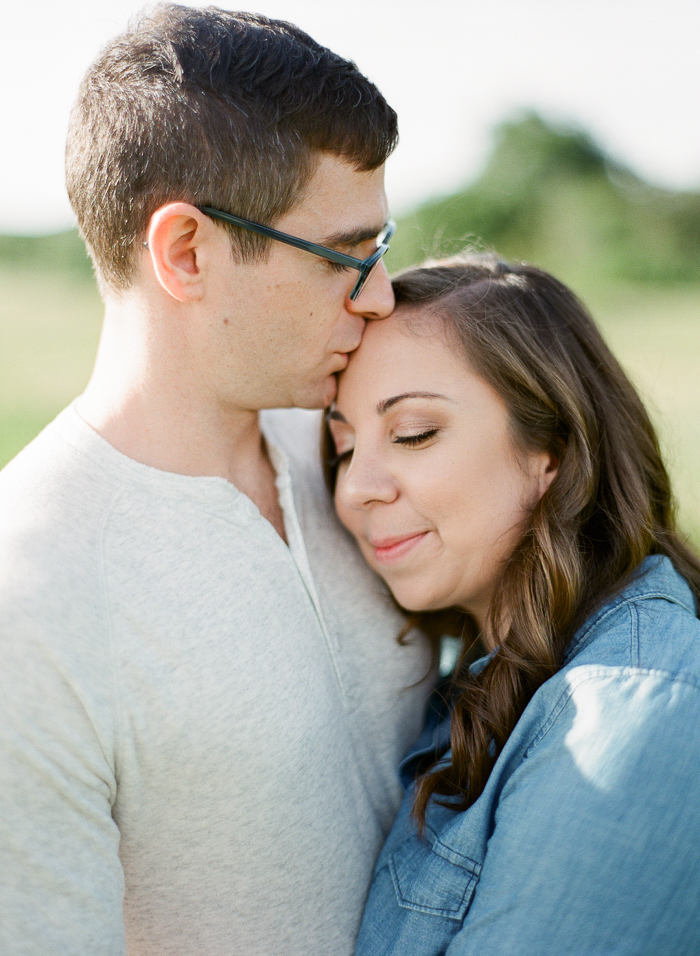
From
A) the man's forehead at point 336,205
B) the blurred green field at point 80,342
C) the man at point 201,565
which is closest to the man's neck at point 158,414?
the man at point 201,565

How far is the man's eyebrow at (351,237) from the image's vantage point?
197cm

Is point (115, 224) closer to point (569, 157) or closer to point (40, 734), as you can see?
point (40, 734)

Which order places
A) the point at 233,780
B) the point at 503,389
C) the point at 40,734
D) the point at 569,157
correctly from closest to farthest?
the point at 40,734 < the point at 233,780 < the point at 503,389 < the point at 569,157

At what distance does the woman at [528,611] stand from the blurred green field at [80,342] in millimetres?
4741

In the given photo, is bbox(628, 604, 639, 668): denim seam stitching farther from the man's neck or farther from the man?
the man's neck

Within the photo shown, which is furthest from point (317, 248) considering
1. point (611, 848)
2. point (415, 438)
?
point (611, 848)

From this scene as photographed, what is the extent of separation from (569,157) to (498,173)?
105 inches

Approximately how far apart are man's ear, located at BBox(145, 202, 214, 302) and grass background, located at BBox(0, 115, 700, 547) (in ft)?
32.5

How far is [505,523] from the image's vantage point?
2.08 meters

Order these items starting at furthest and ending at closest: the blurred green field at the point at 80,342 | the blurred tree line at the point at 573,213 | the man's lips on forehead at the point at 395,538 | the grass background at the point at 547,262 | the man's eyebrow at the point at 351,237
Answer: the blurred tree line at the point at 573,213 < the grass background at the point at 547,262 < the blurred green field at the point at 80,342 < the man's lips on forehead at the point at 395,538 < the man's eyebrow at the point at 351,237

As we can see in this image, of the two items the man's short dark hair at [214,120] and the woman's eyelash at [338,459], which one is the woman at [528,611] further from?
the man's short dark hair at [214,120]

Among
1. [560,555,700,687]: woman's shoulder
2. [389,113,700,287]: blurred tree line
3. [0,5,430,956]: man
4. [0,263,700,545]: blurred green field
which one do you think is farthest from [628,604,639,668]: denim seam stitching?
[389,113,700,287]: blurred tree line

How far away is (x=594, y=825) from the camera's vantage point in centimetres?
149

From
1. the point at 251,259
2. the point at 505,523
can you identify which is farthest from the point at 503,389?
the point at 251,259
